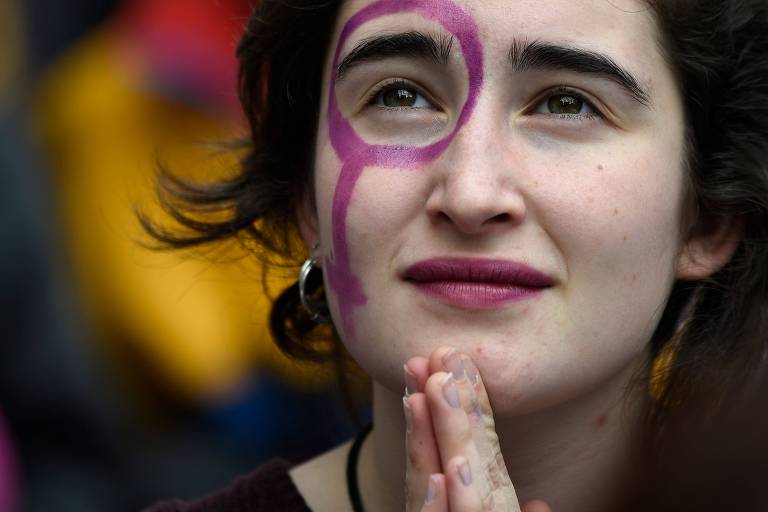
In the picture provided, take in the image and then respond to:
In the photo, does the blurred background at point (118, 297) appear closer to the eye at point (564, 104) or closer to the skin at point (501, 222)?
the skin at point (501, 222)

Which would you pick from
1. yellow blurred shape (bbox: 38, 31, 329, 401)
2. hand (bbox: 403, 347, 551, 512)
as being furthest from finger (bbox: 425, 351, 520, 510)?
yellow blurred shape (bbox: 38, 31, 329, 401)

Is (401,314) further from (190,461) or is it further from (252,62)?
(190,461)

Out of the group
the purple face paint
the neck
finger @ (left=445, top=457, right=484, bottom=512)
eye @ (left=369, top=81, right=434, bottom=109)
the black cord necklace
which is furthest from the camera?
the black cord necklace

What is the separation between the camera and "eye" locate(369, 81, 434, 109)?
2.46 m

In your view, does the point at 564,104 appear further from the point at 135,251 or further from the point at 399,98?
the point at 135,251

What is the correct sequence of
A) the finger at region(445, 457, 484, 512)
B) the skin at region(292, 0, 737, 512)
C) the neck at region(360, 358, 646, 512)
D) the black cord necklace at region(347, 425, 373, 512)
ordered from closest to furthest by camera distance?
the finger at region(445, 457, 484, 512) < the skin at region(292, 0, 737, 512) < the neck at region(360, 358, 646, 512) < the black cord necklace at region(347, 425, 373, 512)

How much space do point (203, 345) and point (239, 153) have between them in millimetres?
1276

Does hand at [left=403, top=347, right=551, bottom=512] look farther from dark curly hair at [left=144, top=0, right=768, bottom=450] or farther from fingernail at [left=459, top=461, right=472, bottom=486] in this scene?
dark curly hair at [left=144, top=0, right=768, bottom=450]

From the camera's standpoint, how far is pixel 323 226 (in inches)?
101

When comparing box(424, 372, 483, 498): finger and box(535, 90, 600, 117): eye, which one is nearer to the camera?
box(424, 372, 483, 498): finger

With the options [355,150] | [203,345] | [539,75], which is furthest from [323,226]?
[203,345]

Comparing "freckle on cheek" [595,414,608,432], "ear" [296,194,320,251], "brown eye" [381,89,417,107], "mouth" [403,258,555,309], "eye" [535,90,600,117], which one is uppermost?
"eye" [535,90,600,117]

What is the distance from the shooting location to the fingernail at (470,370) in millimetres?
2227

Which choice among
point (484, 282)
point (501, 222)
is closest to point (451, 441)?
point (484, 282)
